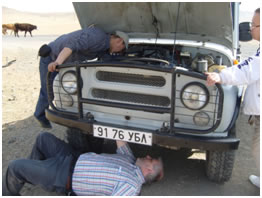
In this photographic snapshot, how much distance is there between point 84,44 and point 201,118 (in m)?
1.70

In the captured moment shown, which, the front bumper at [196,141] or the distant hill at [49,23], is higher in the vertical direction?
the distant hill at [49,23]

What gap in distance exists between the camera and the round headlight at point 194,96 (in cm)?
258

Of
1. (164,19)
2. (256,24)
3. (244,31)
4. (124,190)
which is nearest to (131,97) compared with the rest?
(124,190)

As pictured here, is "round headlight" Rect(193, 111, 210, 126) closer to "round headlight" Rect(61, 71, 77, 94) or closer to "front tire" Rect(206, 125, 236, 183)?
"front tire" Rect(206, 125, 236, 183)

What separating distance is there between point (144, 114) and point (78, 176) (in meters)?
0.86

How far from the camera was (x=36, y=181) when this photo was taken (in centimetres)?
266

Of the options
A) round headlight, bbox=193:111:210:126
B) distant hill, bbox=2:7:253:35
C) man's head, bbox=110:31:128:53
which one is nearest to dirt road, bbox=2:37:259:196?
round headlight, bbox=193:111:210:126

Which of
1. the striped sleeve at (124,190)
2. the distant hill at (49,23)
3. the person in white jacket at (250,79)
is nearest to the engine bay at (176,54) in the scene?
the person in white jacket at (250,79)

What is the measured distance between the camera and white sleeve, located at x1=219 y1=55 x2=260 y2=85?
7.91ft

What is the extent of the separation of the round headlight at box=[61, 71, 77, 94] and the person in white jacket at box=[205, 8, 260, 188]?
54.1 inches

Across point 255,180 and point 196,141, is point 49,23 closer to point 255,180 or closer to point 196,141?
A: point 255,180

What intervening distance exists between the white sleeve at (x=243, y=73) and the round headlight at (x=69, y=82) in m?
1.50

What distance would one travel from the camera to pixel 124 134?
2.79 meters

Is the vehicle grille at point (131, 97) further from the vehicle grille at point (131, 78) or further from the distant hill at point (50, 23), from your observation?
the distant hill at point (50, 23)
